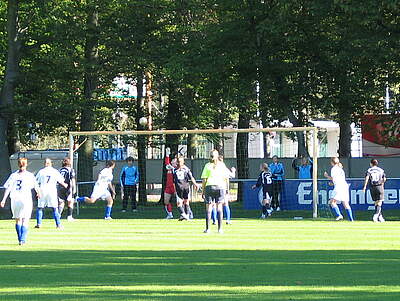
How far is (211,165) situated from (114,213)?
13.8 m

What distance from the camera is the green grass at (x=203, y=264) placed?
42.4 feet

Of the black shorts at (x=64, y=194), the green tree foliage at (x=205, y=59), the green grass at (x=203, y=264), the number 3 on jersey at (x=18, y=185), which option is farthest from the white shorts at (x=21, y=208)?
the green tree foliage at (x=205, y=59)

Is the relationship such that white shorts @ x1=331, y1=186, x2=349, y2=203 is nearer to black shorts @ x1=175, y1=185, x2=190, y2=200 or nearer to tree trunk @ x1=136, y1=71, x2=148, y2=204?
black shorts @ x1=175, y1=185, x2=190, y2=200

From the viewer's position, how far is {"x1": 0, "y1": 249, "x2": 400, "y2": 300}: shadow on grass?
12711 mm

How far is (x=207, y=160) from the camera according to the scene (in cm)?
4488

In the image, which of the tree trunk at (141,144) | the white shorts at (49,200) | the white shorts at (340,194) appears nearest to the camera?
the white shorts at (49,200)

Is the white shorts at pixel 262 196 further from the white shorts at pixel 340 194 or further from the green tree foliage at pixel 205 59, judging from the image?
the green tree foliage at pixel 205 59

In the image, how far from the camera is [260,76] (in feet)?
129

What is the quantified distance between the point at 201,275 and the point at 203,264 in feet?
5.36

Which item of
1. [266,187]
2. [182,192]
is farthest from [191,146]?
[182,192]

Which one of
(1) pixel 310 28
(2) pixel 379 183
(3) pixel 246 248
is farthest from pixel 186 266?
(1) pixel 310 28

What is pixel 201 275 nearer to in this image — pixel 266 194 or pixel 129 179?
pixel 266 194

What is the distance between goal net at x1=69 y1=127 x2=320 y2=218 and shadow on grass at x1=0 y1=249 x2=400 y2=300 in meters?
14.3

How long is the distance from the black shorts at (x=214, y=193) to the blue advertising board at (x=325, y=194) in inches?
456
